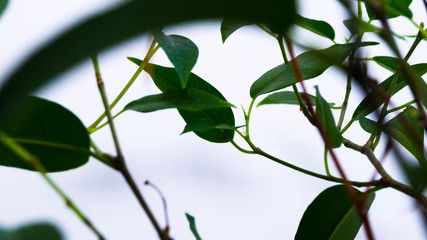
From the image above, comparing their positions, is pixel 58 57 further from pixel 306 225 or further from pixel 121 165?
pixel 306 225

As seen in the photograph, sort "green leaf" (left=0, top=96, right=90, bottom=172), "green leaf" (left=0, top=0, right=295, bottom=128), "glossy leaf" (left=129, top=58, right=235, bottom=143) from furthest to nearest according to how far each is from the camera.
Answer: "glossy leaf" (left=129, top=58, right=235, bottom=143) → "green leaf" (left=0, top=96, right=90, bottom=172) → "green leaf" (left=0, top=0, right=295, bottom=128)

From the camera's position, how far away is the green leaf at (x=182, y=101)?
0.30m

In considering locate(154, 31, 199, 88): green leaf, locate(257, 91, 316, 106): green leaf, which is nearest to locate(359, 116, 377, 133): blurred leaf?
locate(257, 91, 316, 106): green leaf

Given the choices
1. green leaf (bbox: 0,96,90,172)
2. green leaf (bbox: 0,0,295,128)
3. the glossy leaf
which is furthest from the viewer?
the glossy leaf

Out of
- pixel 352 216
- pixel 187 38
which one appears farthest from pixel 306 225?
pixel 187 38

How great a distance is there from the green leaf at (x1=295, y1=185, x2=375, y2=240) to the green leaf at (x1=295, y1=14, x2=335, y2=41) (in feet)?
0.40

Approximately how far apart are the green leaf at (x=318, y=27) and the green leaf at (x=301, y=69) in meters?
0.04

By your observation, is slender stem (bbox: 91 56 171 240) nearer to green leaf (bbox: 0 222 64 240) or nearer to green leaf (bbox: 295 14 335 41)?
green leaf (bbox: 0 222 64 240)

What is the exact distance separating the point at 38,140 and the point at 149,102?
0.22 feet

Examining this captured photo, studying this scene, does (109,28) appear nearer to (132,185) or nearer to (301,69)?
(132,185)

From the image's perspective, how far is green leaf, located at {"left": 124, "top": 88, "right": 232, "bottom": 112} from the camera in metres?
0.30

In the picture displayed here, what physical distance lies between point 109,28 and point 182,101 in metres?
0.14

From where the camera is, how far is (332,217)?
0.35 meters

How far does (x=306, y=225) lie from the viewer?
0.35 metres
